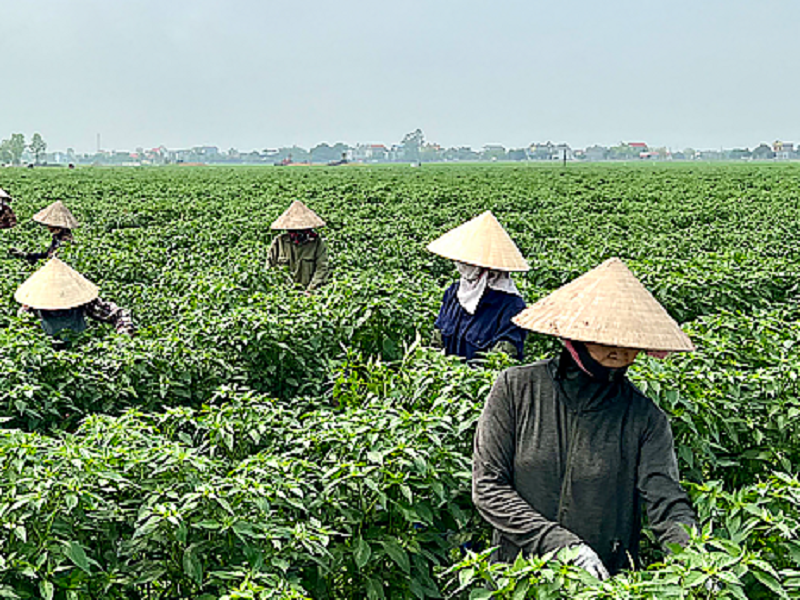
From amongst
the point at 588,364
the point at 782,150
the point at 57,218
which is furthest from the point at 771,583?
the point at 782,150

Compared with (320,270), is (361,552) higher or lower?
lower

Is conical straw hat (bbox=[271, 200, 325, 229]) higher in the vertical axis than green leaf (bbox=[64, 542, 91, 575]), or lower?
higher

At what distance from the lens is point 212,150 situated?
180m

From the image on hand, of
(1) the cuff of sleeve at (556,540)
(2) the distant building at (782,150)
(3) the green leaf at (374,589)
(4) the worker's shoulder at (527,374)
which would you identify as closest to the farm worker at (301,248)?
(3) the green leaf at (374,589)

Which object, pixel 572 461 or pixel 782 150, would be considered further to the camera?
pixel 782 150

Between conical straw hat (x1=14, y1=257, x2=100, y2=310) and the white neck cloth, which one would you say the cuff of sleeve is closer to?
the white neck cloth

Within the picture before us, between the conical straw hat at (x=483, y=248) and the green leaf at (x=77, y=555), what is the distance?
8.15 ft

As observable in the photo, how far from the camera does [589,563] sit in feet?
7.69

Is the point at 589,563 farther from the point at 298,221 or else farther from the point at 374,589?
the point at 298,221

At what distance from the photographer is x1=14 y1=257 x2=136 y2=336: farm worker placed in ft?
17.5

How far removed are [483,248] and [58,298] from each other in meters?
2.93

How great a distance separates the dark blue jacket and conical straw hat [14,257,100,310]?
2.60m

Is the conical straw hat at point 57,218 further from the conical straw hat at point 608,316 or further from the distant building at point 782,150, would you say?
the distant building at point 782,150

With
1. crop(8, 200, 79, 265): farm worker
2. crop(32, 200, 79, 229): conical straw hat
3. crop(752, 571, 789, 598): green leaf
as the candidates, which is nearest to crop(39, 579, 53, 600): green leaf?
crop(752, 571, 789, 598): green leaf
